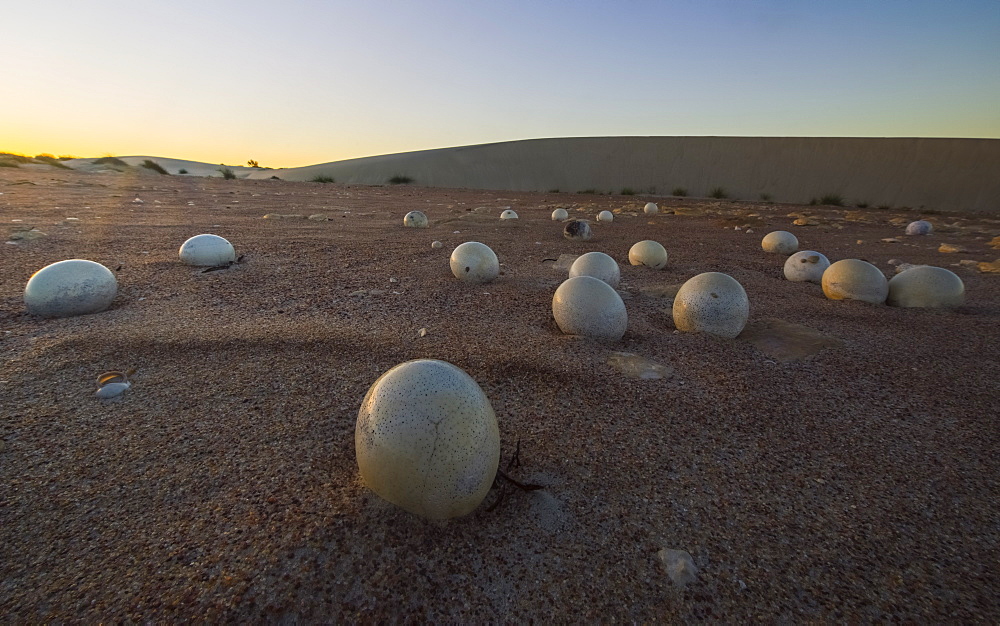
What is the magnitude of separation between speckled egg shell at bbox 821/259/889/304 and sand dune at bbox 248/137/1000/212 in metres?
24.4

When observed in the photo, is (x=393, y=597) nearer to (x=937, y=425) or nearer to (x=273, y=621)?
(x=273, y=621)

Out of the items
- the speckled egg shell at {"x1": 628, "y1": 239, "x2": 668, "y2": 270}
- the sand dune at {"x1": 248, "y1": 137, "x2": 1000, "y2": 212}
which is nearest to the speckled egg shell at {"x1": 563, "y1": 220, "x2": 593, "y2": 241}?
the speckled egg shell at {"x1": 628, "y1": 239, "x2": 668, "y2": 270}

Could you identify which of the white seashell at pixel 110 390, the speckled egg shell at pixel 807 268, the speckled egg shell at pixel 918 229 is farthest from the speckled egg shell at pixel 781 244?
the white seashell at pixel 110 390

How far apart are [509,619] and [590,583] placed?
266mm

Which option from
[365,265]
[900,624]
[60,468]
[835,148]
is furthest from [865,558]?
[835,148]

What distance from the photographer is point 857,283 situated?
4211mm

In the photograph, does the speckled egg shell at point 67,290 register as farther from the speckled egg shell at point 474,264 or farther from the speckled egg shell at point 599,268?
the speckled egg shell at point 599,268

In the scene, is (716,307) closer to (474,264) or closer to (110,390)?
(474,264)

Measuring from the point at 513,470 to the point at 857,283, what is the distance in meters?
3.95

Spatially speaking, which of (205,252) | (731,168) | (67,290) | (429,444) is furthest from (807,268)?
(731,168)

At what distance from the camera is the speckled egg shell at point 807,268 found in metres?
5.09

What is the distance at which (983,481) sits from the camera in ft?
6.28

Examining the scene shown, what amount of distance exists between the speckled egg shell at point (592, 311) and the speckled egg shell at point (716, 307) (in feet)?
1.67

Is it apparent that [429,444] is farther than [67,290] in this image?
No
